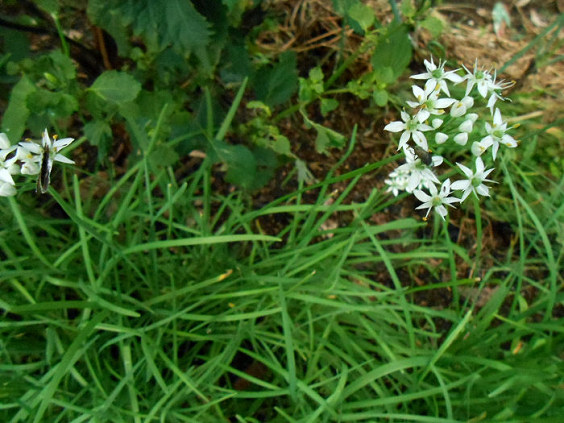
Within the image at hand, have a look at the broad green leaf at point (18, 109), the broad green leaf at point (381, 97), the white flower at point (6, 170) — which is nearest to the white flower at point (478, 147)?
the broad green leaf at point (381, 97)

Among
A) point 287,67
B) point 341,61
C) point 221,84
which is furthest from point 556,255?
point 221,84

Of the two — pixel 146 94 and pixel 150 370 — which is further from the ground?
pixel 146 94

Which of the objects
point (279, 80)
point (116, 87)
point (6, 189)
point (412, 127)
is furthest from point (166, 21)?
point (412, 127)

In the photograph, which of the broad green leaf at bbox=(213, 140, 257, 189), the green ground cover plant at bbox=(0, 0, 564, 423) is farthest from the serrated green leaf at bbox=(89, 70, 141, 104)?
the broad green leaf at bbox=(213, 140, 257, 189)

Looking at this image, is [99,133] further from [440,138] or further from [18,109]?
[440,138]

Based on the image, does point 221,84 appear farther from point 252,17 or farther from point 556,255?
point 556,255

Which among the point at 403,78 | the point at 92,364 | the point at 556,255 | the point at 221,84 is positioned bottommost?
the point at 556,255

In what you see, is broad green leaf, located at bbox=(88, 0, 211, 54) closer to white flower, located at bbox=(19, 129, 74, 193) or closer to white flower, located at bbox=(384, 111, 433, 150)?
white flower, located at bbox=(19, 129, 74, 193)
